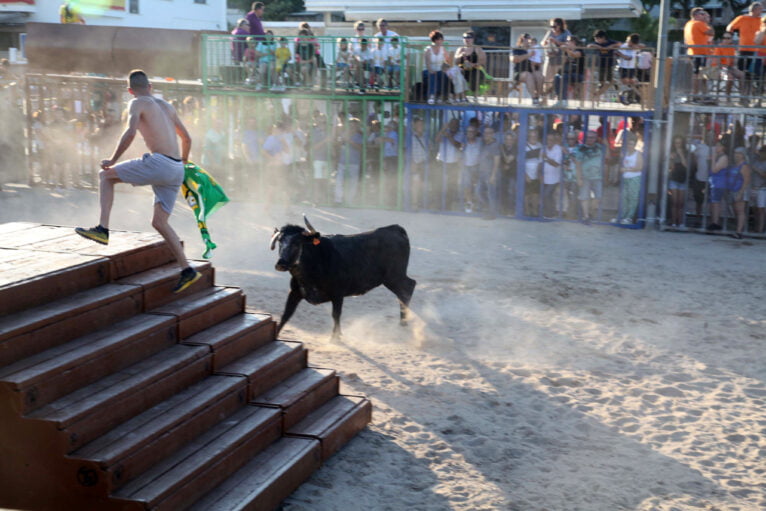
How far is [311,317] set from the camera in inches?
388

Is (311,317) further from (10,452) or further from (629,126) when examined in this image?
(629,126)

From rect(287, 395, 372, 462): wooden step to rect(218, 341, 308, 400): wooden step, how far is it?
1.28 ft

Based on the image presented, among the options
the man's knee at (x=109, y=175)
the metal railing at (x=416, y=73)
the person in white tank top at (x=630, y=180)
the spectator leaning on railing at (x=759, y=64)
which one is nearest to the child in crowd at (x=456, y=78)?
the metal railing at (x=416, y=73)

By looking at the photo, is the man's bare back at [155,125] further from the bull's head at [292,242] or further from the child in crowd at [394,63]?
the child in crowd at [394,63]

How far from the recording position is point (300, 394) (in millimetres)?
6469

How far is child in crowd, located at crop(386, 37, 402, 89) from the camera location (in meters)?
15.7

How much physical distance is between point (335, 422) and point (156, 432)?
1.65 metres

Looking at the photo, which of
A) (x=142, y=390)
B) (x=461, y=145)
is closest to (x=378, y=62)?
(x=461, y=145)

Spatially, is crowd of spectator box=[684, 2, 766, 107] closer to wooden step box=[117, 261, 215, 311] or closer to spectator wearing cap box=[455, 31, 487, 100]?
spectator wearing cap box=[455, 31, 487, 100]

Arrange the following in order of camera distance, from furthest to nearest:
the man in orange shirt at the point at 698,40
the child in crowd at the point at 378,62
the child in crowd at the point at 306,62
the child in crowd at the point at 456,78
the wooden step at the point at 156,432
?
the child in crowd at the point at 306,62 → the child in crowd at the point at 378,62 → the child in crowd at the point at 456,78 → the man in orange shirt at the point at 698,40 → the wooden step at the point at 156,432

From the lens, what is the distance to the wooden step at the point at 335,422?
622cm

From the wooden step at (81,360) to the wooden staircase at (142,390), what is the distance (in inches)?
0.4

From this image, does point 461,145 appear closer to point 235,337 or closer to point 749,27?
point 749,27

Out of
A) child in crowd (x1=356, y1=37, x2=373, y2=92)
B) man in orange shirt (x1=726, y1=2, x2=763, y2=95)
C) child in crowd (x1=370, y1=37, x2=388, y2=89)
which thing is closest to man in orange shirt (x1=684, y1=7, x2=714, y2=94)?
man in orange shirt (x1=726, y1=2, x2=763, y2=95)
